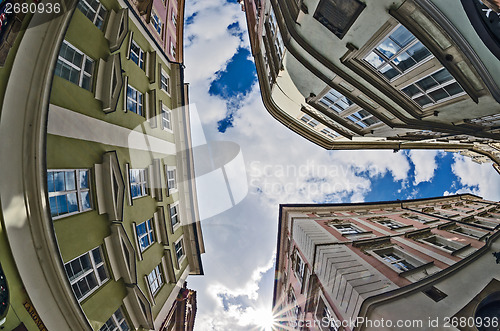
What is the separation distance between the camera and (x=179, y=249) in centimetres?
1391

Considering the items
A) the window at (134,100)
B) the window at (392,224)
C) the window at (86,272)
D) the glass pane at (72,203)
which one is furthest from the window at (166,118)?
the window at (392,224)

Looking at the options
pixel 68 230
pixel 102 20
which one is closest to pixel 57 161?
pixel 68 230

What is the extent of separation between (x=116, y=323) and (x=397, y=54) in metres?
16.7

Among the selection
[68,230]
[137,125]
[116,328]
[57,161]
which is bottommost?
[116,328]

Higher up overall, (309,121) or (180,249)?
(309,121)

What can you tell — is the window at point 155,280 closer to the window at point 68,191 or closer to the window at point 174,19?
the window at point 68,191

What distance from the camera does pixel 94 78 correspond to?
797 centimetres

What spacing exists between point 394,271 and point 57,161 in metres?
14.5

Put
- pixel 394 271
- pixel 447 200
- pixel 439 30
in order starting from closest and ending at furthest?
1. pixel 439 30
2. pixel 394 271
3. pixel 447 200

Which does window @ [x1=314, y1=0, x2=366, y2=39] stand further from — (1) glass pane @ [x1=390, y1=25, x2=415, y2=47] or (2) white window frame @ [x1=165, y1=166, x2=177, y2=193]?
(2) white window frame @ [x1=165, y1=166, x2=177, y2=193]

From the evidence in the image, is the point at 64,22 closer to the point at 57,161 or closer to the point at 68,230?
the point at 57,161

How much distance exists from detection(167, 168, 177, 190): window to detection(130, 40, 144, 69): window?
6.78 m

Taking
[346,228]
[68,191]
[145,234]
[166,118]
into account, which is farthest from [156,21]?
[346,228]

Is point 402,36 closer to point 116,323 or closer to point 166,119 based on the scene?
point 166,119
